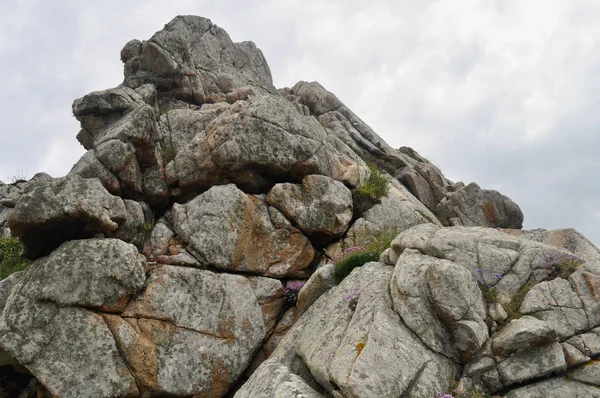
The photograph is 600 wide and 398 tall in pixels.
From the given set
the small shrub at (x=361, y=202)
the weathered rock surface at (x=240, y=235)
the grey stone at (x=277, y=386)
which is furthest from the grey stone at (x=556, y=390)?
the small shrub at (x=361, y=202)

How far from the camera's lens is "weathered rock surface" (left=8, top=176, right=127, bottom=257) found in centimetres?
1400

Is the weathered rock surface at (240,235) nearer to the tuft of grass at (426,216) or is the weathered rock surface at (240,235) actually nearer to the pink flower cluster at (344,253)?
the pink flower cluster at (344,253)

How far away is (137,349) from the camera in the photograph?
1359cm

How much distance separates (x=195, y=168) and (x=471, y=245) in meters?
13.6

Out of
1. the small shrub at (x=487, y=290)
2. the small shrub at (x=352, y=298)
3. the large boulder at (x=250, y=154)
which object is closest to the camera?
the small shrub at (x=487, y=290)

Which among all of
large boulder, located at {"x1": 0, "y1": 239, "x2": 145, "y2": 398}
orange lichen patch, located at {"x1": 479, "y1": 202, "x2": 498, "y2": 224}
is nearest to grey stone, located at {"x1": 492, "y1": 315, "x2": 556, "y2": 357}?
large boulder, located at {"x1": 0, "y1": 239, "x2": 145, "y2": 398}

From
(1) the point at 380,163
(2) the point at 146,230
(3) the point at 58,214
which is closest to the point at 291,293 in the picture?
(2) the point at 146,230

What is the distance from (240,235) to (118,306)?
18.9ft

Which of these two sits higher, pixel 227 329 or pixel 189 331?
pixel 227 329

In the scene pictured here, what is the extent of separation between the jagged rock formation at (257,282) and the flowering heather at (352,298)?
18 centimetres

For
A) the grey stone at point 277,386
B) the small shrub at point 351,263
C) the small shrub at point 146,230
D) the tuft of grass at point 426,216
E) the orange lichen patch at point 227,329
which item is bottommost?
the grey stone at point 277,386

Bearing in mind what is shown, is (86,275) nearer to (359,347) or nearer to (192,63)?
(359,347)

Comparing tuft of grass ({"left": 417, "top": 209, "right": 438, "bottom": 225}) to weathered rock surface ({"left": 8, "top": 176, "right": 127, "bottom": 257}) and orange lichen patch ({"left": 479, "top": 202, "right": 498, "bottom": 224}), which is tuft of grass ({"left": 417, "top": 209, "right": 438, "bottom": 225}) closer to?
orange lichen patch ({"left": 479, "top": 202, "right": 498, "bottom": 224})

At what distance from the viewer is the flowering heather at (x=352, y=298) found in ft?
41.0
